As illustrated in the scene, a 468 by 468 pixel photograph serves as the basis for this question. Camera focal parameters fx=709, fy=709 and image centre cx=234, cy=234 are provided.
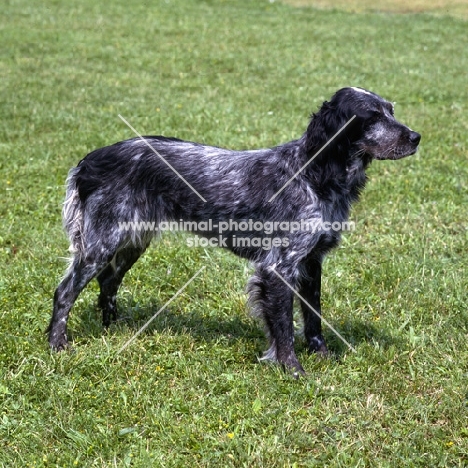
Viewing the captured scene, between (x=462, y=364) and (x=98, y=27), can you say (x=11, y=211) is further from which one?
(x=98, y=27)

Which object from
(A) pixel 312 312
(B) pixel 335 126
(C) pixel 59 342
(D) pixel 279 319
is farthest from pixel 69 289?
(B) pixel 335 126

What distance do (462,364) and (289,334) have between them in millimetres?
1178

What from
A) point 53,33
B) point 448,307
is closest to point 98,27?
point 53,33

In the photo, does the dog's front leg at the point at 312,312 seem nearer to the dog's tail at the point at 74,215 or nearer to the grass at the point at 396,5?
the dog's tail at the point at 74,215

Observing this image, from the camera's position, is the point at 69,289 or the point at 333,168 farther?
the point at 69,289

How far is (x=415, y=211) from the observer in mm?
7500

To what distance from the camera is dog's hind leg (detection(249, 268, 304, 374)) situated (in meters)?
4.76

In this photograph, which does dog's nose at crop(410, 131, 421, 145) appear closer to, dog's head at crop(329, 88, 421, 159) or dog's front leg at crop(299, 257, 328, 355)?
dog's head at crop(329, 88, 421, 159)

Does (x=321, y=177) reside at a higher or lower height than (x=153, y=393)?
higher

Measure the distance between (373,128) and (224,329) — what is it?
6.23 feet

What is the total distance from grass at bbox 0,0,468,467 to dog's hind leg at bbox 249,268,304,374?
133 mm

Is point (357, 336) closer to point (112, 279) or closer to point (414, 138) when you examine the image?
point (414, 138)

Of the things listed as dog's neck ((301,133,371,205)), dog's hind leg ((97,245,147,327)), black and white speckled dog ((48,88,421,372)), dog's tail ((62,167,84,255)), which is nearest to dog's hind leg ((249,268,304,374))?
black and white speckled dog ((48,88,421,372))

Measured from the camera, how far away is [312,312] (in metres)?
5.12
